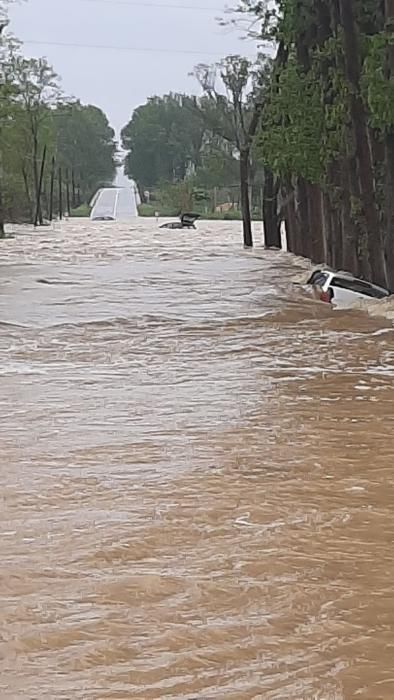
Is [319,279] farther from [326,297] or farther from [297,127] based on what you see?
[297,127]

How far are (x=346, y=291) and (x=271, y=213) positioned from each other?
21091 millimetres

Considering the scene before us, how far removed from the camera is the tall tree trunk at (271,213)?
3991 centimetres

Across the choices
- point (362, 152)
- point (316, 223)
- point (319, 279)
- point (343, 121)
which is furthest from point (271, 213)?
point (362, 152)

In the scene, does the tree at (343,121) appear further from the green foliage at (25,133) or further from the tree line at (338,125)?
the green foliage at (25,133)

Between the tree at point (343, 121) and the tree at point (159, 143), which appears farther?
the tree at point (159, 143)

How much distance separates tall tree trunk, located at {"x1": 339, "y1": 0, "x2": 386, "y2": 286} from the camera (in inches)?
829

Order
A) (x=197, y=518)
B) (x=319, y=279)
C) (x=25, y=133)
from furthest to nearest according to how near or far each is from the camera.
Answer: (x=25, y=133) → (x=319, y=279) → (x=197, y=518)

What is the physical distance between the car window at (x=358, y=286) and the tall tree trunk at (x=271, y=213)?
17914mm

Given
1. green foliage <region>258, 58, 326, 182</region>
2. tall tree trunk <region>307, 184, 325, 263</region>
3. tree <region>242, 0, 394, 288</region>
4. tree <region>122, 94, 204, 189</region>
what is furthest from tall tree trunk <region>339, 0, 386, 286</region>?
tree <region>122, 94, 204, 189</region>

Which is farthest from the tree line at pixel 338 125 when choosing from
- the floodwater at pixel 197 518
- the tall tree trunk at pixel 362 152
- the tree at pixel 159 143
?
the tree at pixel 159 143

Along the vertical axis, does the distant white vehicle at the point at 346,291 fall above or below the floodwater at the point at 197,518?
above

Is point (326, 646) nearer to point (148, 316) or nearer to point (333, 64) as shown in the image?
point (148, 316)

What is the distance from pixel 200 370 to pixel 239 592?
7.82 metres

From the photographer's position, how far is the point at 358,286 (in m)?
21.0
